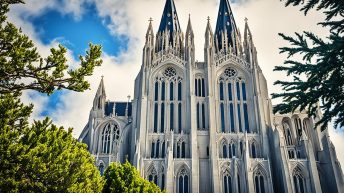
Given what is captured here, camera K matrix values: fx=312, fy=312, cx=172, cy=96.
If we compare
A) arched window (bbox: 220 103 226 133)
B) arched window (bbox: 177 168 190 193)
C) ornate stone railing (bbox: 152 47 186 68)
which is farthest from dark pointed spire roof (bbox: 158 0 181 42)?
arched window (bbox: 177 168 190 193)

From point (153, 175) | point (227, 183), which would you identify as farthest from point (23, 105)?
point (227, 183)

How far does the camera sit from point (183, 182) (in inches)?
1542

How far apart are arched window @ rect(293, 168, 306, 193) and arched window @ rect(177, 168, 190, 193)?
13355 mm

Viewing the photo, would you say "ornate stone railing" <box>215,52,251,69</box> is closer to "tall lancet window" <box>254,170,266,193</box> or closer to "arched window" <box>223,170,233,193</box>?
"tall lancet window" <box>254,170,266,193</box>

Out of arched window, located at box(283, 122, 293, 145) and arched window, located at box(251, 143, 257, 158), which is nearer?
arched window, located at box(251, 143, 257, 158)

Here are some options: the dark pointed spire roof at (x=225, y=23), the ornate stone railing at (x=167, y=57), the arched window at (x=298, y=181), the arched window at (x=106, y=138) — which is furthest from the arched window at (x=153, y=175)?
the dark pointed spire roof at (x=225, y=23)

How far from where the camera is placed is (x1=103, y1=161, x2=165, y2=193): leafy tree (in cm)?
2508

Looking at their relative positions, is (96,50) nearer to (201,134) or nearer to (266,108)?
(201,134)

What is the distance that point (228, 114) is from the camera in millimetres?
44438

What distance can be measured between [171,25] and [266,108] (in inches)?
833

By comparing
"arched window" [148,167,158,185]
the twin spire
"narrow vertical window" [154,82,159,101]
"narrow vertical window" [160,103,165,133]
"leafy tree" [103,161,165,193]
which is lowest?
"leafy tree" [103,161,165,193]

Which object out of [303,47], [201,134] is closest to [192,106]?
[201,134]

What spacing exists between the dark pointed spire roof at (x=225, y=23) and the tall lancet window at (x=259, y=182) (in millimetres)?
20861

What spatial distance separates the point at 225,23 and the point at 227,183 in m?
27.5
